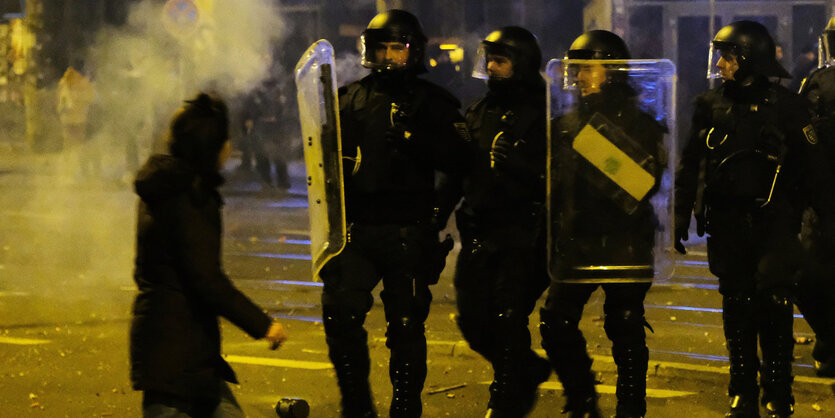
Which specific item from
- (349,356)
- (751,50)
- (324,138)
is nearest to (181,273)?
(324,138)

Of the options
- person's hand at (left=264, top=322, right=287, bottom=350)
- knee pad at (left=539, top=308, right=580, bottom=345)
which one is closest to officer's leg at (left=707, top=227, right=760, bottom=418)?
knee pad at (left=539, top=308, right=580, bottom=345)

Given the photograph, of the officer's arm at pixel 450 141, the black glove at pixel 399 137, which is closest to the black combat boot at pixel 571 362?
the officer's arm at pixel 450 141

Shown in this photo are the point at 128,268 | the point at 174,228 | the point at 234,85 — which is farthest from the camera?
the point at 234,85

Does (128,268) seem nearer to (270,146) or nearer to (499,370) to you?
(499,370)

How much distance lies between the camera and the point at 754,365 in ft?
17.0

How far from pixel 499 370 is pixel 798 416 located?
1.46 m

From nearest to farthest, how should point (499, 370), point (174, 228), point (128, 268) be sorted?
point (174, 228) < point (499, 370) < point (128, 268)

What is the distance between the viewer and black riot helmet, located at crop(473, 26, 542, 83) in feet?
16.4

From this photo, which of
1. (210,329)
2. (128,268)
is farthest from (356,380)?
(128,268)

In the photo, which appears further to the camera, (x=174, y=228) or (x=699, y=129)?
(x=699, y=129)

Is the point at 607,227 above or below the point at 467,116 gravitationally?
below

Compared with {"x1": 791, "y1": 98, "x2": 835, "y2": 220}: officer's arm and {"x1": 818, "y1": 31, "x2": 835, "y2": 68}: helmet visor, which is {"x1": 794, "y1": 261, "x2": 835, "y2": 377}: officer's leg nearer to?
{"x1": 791, "y1": 98, "x2": 835, "y2": 220}: officer's arm

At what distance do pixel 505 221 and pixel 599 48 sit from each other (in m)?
0.87

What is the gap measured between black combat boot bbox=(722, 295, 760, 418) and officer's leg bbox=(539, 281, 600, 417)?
64cm
